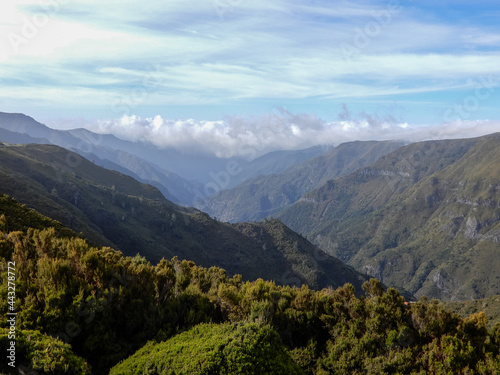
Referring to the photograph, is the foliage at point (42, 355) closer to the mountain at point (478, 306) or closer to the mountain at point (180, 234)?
the mountain at point (180, 234)

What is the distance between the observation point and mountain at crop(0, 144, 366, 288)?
3757 inches

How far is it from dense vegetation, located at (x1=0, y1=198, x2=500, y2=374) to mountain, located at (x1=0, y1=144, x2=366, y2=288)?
2794 inches

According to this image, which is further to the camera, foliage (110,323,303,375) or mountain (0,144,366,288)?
mountain (0,144,366,288)

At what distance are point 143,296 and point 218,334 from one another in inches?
201

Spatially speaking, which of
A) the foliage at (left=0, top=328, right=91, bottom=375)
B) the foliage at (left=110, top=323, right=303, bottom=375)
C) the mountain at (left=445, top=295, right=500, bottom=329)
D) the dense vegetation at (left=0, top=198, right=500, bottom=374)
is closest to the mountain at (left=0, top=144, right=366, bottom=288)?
the mountain at (left=445, top=295, right=500, bottom=329)

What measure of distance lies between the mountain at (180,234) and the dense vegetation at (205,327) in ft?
233

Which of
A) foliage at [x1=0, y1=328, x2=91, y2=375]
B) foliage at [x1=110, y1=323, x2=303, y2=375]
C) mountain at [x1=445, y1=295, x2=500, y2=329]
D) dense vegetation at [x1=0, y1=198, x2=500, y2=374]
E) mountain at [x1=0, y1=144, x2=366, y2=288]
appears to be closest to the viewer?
foliage at [x1=0, y1=328, x2=91, y2=375]

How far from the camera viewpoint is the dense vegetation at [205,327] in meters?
10.6

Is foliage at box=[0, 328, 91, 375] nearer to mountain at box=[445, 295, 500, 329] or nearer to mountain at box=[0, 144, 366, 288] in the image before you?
mountain at box=[0, 144, 366, 288]

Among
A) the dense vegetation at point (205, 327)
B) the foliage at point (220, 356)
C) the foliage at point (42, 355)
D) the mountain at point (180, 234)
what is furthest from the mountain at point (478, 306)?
the foliage at point (42, 355)

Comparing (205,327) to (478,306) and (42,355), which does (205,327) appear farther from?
(478,306)

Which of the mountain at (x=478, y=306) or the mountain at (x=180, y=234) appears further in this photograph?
the mountain at (x=180, y=234)

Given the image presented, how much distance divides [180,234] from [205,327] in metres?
111

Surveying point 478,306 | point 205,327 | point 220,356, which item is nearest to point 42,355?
point 220,356
